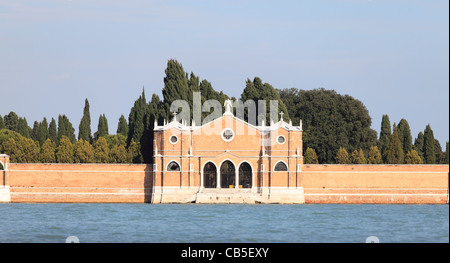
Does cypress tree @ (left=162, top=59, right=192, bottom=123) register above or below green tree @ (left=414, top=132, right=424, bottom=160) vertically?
above

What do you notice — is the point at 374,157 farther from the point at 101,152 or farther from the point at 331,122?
the point at 101,152

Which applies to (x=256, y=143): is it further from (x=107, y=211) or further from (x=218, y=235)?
(x=218, y=235)

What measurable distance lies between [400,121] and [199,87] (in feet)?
45.6

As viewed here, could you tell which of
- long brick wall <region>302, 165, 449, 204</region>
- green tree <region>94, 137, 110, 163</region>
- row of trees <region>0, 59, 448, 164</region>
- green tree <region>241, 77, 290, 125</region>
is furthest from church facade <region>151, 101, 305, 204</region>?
green tree <region>241, 77, 290, 125</region>

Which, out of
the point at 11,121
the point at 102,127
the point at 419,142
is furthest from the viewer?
the point at 11,121

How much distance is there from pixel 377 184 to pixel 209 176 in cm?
849

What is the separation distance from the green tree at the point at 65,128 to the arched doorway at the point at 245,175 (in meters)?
15.8

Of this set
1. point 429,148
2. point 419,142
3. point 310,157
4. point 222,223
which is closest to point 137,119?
point 310,157

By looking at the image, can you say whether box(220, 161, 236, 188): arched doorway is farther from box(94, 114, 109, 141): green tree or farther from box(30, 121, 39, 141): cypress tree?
box(30, 121, 39, 141): cypress tree

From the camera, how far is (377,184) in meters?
45.8

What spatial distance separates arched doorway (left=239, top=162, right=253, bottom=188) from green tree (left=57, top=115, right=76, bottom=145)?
52.0ft

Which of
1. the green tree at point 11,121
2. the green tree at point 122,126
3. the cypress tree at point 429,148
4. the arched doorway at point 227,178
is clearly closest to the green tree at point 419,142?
the cypress tree at point 429,148

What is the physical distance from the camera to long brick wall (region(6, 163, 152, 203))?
46156mm
